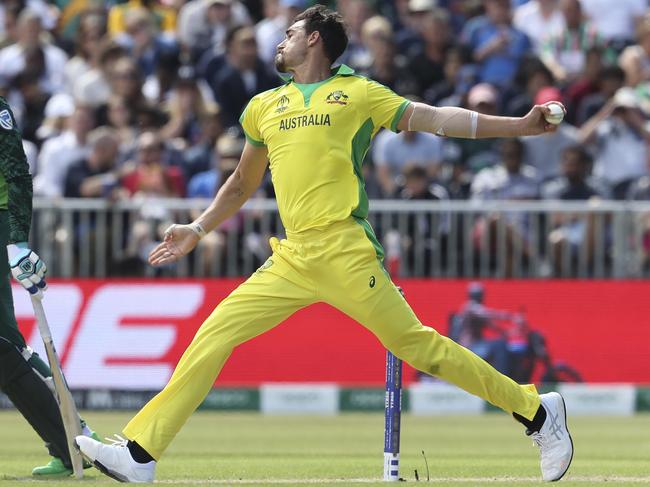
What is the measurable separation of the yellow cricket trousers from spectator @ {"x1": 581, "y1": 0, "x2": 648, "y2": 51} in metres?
12.5

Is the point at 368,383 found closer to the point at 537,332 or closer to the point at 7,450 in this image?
the point at 537,332

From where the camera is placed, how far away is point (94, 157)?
1812 centimetres

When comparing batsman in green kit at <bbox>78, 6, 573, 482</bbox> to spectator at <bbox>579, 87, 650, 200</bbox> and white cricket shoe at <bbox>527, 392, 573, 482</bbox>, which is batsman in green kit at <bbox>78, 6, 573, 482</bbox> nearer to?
white cricket shoe at <bbox>527, 392, 573, 482</bbox>

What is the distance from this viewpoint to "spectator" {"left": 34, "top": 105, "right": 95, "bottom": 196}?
1828 centimetres

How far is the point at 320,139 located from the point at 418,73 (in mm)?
11396

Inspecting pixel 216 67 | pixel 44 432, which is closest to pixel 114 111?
pixel 216 67

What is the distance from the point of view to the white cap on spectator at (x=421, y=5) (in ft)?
67.7

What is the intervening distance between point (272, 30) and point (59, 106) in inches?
118

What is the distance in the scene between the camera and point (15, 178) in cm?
892

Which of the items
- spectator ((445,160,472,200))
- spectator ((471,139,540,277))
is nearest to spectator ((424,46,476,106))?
spectator ((445,160,472,200))

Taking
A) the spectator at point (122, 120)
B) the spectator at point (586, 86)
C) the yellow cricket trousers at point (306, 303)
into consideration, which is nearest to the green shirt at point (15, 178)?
the yellow cricket trousers at point (306, 303)

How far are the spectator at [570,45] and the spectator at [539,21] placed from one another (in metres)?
0.13

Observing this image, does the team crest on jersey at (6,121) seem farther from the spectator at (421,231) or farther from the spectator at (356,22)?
the spectator at (356,22)

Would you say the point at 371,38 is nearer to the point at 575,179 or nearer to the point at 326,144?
the point at 575,179
